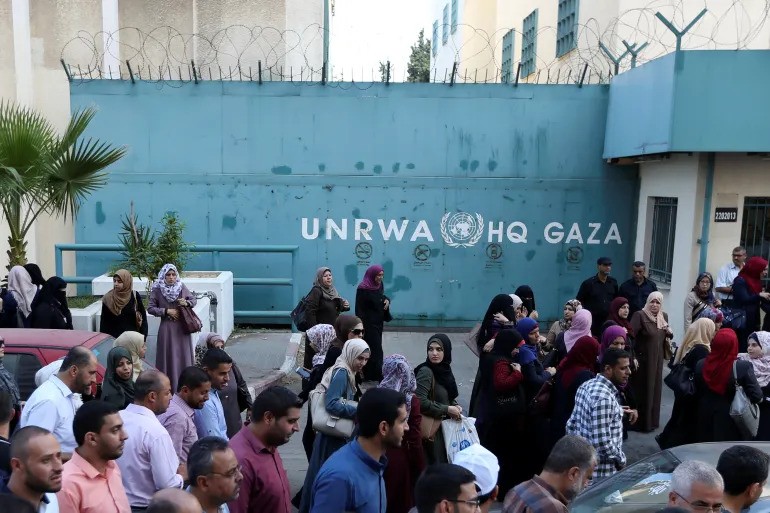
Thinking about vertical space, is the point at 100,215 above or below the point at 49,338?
above

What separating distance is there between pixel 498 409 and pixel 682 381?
1626mm

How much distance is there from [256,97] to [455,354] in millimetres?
A: 5136

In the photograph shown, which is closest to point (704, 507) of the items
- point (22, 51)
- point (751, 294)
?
point (751, 294)

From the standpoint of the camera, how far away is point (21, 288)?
24.0 ft

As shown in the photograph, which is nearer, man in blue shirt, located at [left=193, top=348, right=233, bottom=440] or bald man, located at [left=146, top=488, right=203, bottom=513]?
bald man, located at [left=146, top=488, right=203, bottom=513]

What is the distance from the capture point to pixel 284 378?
895 centimetres

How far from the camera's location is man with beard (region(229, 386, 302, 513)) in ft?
11.2

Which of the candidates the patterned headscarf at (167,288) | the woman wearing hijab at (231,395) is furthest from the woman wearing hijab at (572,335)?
the patterned headscarf at (167,288)

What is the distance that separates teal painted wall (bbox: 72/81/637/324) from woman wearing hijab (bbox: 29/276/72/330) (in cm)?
436

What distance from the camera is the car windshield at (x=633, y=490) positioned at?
12.7 feet

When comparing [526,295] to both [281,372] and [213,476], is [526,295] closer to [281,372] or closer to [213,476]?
[281,372]

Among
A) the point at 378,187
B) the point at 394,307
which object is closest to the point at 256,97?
the point at 378,187

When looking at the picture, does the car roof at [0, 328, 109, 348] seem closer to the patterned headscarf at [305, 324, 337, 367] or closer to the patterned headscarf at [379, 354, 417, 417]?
the patterned headscarf at [305, 324, 337, 367]

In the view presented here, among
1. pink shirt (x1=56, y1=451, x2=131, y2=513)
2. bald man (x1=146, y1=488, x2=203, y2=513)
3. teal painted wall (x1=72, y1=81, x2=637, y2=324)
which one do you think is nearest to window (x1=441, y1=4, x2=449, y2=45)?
teal painted wall (x1=72, y1=81, x2=637, y2=324)
